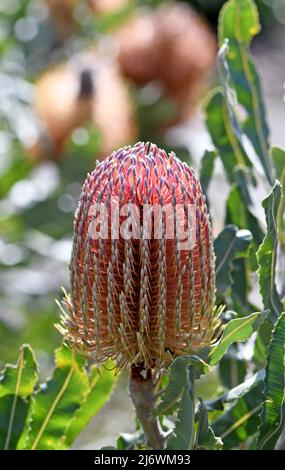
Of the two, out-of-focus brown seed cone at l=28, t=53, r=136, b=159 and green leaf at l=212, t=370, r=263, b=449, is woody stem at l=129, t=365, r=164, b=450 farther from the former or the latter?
out-of-focus brown seed cone at l=28, t=53, r=136, b=159

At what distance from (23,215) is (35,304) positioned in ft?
1.55

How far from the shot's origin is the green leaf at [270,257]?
1096 millimetres

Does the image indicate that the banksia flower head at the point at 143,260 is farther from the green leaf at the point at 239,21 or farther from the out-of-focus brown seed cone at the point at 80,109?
the out-of-focus brown seed cone at the point at 80,109

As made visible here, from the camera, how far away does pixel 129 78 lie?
3.65 metres

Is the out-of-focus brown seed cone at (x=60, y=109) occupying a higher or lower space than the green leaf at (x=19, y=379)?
higher

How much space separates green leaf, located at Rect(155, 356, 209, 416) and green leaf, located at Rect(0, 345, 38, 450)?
0.24 meters

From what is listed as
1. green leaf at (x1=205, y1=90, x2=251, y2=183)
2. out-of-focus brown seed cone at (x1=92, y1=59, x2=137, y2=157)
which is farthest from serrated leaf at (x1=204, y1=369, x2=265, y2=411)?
out-of-focus brown seed cone at (x1=92, y1=59, x2=137, y2=157)

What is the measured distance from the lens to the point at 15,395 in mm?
1302

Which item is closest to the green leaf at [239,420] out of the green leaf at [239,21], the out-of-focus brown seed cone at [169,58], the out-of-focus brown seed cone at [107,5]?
the green leaf at [239,21]

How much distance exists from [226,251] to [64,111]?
185 cm

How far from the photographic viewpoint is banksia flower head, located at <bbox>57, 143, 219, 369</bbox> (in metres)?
1.05

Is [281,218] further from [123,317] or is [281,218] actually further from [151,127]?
[151,127]

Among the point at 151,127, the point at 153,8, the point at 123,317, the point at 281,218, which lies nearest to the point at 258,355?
the point at 281,218

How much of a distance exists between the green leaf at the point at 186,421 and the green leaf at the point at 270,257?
0.16 m
